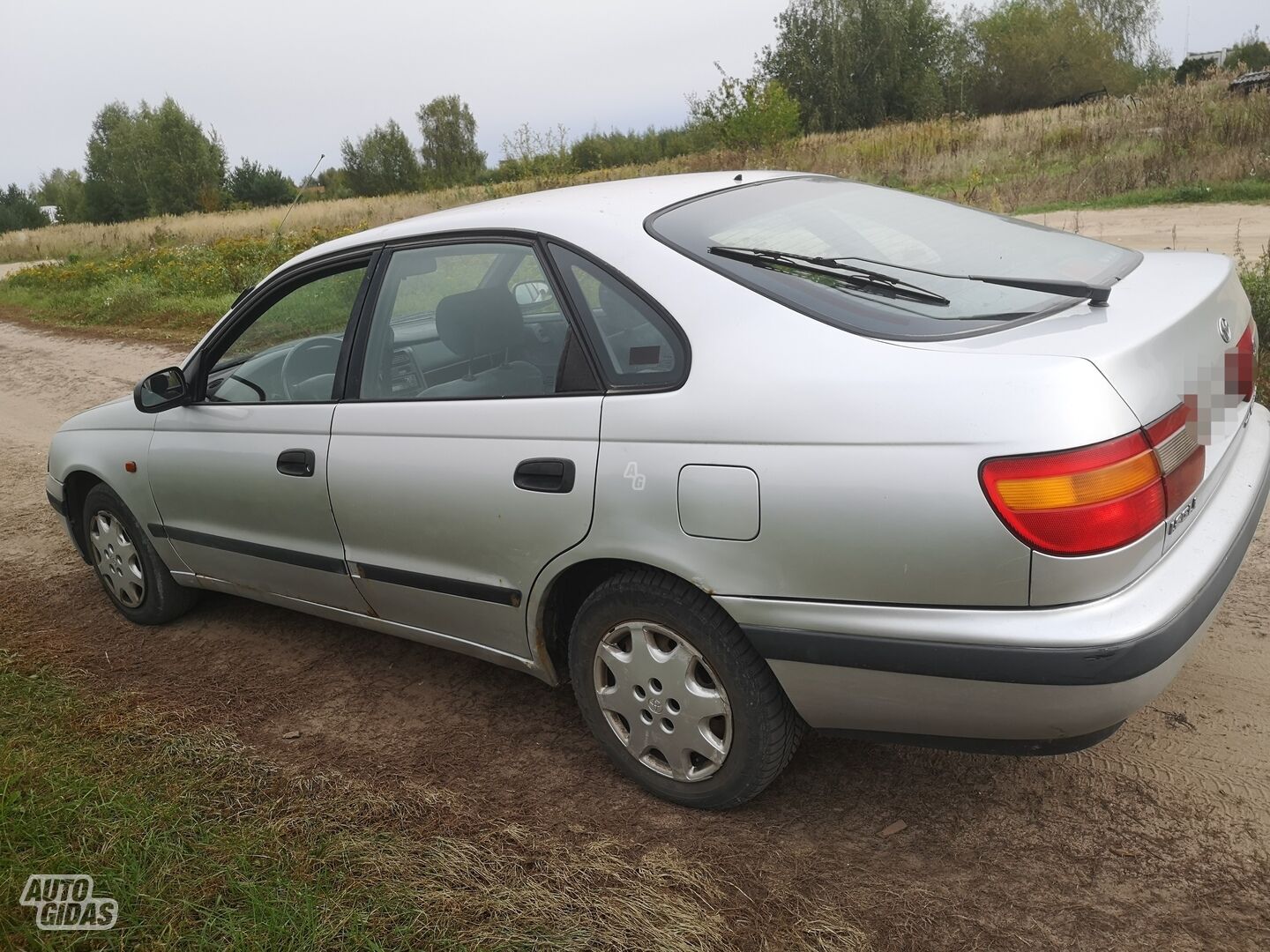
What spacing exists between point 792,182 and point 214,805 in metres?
2.72

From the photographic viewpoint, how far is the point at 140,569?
179 inches

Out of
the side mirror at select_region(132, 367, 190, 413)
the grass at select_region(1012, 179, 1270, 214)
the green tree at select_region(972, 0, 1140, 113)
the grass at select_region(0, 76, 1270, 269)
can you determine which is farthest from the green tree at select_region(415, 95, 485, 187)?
the side mirror at select_region(132, 367, 190, 413)

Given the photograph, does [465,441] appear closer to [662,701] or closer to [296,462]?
[296,462]

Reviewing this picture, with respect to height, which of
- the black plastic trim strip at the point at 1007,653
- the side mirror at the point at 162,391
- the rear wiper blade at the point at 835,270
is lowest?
the black plastic trim strip at the point at 1007,653

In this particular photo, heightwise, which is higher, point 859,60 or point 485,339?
point 859,60

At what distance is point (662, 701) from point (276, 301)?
7.33ft

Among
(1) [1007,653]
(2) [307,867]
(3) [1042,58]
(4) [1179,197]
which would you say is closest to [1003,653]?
(1) [1007,653]

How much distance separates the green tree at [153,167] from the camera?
5891 cm

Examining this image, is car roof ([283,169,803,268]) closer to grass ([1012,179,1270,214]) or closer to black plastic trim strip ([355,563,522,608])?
black plastic trim strip ([355,563,522,608])

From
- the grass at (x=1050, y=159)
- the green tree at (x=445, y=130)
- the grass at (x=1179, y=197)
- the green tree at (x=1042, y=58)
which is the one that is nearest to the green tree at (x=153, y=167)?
the green tree at (x=445, y=130)

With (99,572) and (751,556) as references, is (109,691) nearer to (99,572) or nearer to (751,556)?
(99,572)

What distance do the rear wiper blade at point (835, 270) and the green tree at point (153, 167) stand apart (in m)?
60.2

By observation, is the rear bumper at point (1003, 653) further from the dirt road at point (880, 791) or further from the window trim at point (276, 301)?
the window trim at point (276, 301)

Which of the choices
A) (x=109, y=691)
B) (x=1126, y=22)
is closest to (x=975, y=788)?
(x=109, y=691)
